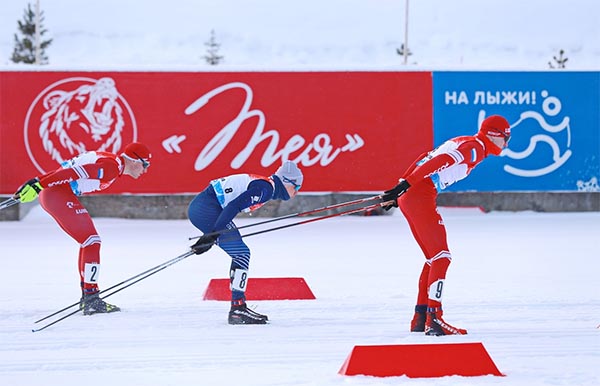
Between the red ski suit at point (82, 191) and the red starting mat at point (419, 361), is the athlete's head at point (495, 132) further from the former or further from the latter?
the red ski suit at point (82, 191)

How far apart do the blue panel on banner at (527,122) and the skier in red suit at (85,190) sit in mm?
8592

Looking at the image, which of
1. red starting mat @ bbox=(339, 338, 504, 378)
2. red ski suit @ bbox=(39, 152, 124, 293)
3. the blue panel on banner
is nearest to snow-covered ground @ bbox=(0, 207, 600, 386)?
red starting mat @ bbox=(339, 338, 504, 378)

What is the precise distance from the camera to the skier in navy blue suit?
7.01 meters

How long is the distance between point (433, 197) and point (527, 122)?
9.27 meters

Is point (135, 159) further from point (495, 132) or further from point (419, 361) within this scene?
point (419, 361)

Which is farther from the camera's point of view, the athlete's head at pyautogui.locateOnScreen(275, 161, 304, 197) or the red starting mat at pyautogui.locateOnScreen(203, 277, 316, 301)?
the red starting mat at pyautogui.locateOnScreen(203, 277, 316, 301)

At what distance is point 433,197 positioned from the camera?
6.82m

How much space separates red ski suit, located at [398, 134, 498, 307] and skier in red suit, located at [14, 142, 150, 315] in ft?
8.69

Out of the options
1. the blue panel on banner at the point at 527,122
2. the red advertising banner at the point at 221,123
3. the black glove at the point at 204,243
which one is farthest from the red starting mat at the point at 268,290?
the blue panel on banner at the point at 527,122

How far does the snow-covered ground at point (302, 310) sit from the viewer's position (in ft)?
18.3
